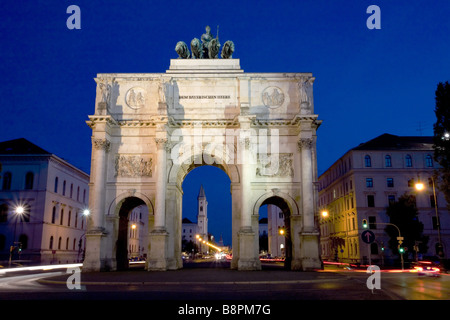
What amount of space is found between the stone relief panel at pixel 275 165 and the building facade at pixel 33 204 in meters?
24.5

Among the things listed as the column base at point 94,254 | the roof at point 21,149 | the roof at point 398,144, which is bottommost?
the column base at point 94,254

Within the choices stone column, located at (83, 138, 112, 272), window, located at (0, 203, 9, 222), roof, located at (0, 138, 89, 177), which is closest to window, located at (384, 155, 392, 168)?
stone column, located at (83, 138, 112, 272)

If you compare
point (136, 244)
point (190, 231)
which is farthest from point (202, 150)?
point (190, 231)

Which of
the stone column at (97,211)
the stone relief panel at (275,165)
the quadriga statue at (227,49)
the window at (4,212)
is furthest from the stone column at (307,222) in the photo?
the window at (4,212)

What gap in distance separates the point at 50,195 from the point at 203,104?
93.8ft

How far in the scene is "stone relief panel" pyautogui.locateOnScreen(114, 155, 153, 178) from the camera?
100 feet

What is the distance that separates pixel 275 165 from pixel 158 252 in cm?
1013

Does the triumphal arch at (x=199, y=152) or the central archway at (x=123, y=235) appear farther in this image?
the central archway at (x=123, y=235)

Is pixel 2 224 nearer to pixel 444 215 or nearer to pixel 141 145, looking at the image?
pixel 141 145

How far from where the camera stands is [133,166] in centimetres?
3073

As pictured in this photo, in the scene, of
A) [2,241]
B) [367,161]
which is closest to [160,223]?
[2,241]

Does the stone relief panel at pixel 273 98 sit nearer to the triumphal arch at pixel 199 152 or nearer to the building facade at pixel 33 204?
the triumphal arch at pixel 199 152

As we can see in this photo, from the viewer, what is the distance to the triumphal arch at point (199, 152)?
28766 mm

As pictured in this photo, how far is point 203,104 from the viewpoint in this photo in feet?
103
